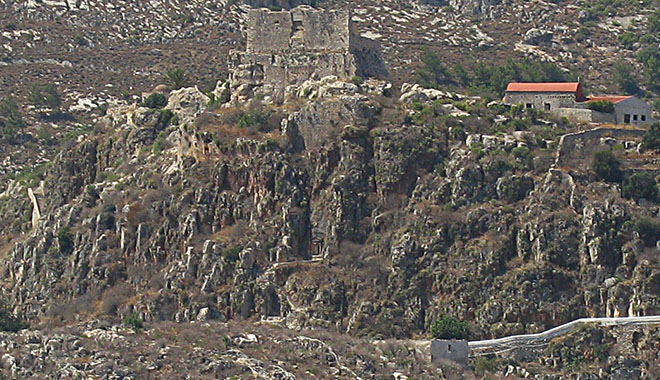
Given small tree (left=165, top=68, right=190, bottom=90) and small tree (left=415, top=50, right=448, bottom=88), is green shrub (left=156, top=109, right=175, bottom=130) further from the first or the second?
small tree (left=415, top=50, right=448, bottom=88)

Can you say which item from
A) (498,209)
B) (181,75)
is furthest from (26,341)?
(181,75)

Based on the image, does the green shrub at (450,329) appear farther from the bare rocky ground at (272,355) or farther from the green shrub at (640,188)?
the green shrub at (640,188)

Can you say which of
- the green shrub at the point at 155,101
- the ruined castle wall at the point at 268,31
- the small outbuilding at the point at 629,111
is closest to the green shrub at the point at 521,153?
the small outbuilding at the point at 629,111

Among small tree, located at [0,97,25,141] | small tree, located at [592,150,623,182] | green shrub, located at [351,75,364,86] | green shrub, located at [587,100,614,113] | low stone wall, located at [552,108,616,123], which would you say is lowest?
small tree, located at [0,97,25,141]

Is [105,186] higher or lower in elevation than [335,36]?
lower

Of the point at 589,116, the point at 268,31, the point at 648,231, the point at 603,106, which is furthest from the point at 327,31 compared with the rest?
the point at 648,231

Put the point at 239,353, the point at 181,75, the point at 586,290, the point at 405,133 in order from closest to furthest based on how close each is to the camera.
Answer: the point at 239,353 → the point at 586,290 → the point at 405,133 → the point at 181,75

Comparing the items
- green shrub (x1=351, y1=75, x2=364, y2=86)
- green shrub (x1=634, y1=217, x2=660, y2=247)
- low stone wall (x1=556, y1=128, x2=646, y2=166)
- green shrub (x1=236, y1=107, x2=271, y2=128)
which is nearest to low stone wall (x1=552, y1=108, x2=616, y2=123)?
low stone wall (x1=556, y1=128, x2=646, y2=166)

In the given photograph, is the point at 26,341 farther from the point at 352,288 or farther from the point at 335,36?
the point at 335,36
